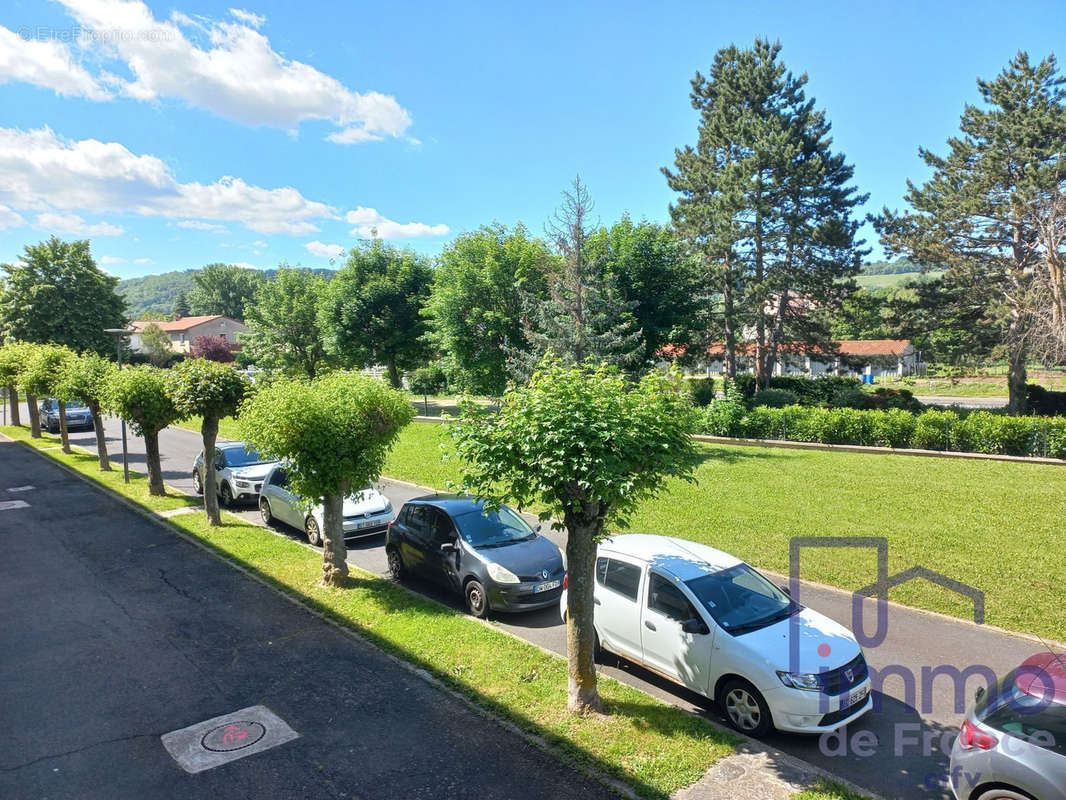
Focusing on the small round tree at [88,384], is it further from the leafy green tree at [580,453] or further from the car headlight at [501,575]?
the leafy green tree at [580,453]

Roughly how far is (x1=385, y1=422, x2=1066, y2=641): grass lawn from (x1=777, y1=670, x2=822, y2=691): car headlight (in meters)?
4.13

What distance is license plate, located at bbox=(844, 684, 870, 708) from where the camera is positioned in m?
6.38

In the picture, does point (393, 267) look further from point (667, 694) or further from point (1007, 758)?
point (1007, 758)

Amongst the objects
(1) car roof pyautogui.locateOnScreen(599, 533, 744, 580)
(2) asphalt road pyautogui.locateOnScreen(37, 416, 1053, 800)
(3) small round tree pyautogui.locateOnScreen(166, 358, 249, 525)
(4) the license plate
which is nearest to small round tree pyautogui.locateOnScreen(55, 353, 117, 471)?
(3) small round tree pyautogui.locateOnScreen(166, 358, 249, 525)

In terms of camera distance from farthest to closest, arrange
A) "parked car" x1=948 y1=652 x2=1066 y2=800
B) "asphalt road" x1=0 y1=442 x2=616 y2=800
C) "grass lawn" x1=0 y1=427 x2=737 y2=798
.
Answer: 1. "grass lawn" x1=0 y1=427 x2=737 y2=798
2. "asphalt road" x1=0 y1=442 x2=616 y2=800
3. "parked car" x1=948 y1=652 x2=1066 y2=800

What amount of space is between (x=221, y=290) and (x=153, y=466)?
407 ft

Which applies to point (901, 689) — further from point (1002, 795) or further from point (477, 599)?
point (477, 599)

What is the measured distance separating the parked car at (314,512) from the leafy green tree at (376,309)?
24.5m

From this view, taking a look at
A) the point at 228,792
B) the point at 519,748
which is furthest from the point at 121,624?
the point at 519,748

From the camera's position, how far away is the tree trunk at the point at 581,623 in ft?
21.7

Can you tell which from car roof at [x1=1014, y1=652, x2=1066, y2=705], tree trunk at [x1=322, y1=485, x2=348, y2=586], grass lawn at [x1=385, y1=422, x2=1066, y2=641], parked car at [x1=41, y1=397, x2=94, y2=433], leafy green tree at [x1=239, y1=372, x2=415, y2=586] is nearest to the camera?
car roof at [x1=1014, y1=652, x2=1066, y2=705]

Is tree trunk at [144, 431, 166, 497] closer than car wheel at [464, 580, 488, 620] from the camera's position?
No

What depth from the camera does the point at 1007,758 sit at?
464cm

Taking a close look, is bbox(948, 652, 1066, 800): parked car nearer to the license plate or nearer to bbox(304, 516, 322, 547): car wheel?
the license plate
